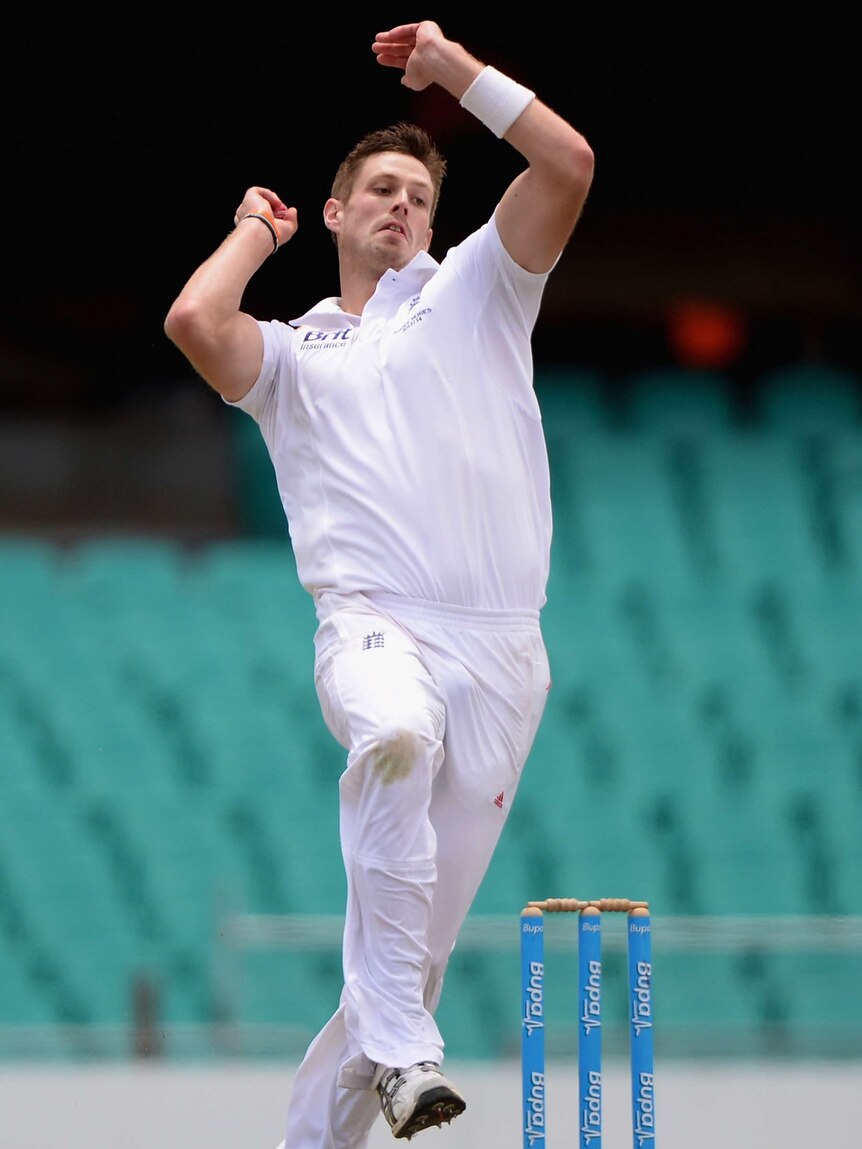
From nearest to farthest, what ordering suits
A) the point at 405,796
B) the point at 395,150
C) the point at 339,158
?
the point at 405,796, the point at 395,150, the point at 339,158

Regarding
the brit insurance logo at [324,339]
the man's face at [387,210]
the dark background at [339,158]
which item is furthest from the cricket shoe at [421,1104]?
the dark background at [339,158]

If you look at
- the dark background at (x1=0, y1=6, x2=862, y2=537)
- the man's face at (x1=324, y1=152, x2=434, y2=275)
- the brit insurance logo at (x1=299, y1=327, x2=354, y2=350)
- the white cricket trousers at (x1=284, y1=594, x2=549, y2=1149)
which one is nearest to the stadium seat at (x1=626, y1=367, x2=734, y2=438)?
the dark background at (x1=0, y1=6, x2=862, y2=537)

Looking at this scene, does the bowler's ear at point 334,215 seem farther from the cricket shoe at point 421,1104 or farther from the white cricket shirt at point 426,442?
the cricket shoe at point 421,1104

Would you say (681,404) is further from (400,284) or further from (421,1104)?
(421,1104)

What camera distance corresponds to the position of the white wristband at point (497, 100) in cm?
324

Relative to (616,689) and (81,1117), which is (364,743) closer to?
(81,1117)

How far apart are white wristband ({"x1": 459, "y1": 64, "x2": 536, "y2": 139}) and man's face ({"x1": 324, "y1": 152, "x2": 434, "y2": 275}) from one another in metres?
0.41

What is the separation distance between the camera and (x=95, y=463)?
8758 mm

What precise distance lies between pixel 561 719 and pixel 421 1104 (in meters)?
4.58

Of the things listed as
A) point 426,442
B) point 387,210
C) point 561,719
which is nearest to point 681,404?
point 561,719

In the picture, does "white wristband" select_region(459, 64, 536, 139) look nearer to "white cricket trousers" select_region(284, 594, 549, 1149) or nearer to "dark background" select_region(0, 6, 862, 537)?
"white cricket trousers" select_region(284, 594, 549, 1149)

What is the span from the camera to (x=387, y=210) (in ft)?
12.0

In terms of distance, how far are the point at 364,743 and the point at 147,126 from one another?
633 centimetres

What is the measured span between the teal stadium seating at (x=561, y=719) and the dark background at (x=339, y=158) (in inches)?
29.1
